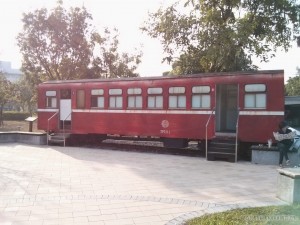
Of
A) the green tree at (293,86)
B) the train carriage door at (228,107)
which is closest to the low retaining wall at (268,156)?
the train carriage door at (228,107)

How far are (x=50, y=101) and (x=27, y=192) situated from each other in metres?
11.3

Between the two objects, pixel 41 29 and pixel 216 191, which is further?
pixel 41 29

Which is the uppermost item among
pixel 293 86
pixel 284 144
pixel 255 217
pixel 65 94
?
pixel 293 86

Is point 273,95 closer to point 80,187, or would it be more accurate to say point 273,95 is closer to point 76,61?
point 80,187

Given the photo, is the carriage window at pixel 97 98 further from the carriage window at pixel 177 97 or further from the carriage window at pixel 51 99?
the carriage window at pixel 177 97

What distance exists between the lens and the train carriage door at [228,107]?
582 inches

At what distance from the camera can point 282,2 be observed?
15820mm

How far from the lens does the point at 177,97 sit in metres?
14.7

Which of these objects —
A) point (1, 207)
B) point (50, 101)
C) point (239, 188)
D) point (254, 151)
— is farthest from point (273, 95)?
point (50, 101)

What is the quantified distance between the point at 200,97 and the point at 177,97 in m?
1.01

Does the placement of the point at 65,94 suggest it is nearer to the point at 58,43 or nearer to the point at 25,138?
the point at 25,138

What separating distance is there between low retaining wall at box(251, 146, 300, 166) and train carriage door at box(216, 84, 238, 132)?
7.93ft

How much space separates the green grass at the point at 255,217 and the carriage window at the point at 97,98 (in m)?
11.4

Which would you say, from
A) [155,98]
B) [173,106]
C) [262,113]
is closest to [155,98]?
[155,98]
